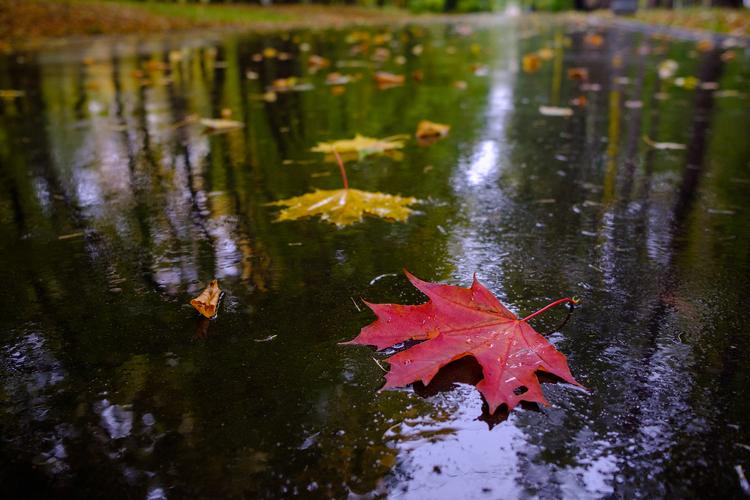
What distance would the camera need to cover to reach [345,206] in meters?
2.21

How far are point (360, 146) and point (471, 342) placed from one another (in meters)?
2.05

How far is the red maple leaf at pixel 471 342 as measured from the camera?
114 cm

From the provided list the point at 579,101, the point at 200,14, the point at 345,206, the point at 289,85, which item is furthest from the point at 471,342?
the point at 200,14

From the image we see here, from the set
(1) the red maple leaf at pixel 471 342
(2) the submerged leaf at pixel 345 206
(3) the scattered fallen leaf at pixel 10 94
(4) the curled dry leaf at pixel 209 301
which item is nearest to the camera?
(1) the red maple leaf at pixel 471 342

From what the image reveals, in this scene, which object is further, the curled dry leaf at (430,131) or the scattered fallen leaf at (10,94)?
the scattered fallen leaf at (10,94)

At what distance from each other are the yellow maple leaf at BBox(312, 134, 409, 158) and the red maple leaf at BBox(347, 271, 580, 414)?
1768 mm

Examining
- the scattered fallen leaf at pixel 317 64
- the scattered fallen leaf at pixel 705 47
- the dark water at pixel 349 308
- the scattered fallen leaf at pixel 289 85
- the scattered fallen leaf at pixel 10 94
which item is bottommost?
the dark water at pixel 349 308

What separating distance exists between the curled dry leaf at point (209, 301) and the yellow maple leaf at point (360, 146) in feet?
5.16

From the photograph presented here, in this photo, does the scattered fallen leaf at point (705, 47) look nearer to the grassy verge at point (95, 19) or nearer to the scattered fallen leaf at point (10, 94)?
the scattered fallen leaf at point (10, 94)

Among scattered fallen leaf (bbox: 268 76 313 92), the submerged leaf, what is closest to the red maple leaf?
the submerged leaf

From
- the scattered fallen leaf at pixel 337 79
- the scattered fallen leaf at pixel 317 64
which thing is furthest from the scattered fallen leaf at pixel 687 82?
the scattered fallen leaf at pixel 317 64

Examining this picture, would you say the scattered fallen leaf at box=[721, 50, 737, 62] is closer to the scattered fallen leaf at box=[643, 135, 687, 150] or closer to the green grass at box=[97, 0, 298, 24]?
the scattered fallen leaf at box=[643, 135, 687, 150]

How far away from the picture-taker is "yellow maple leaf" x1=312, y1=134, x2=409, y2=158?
3074mm

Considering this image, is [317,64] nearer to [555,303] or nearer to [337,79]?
[337,79]
